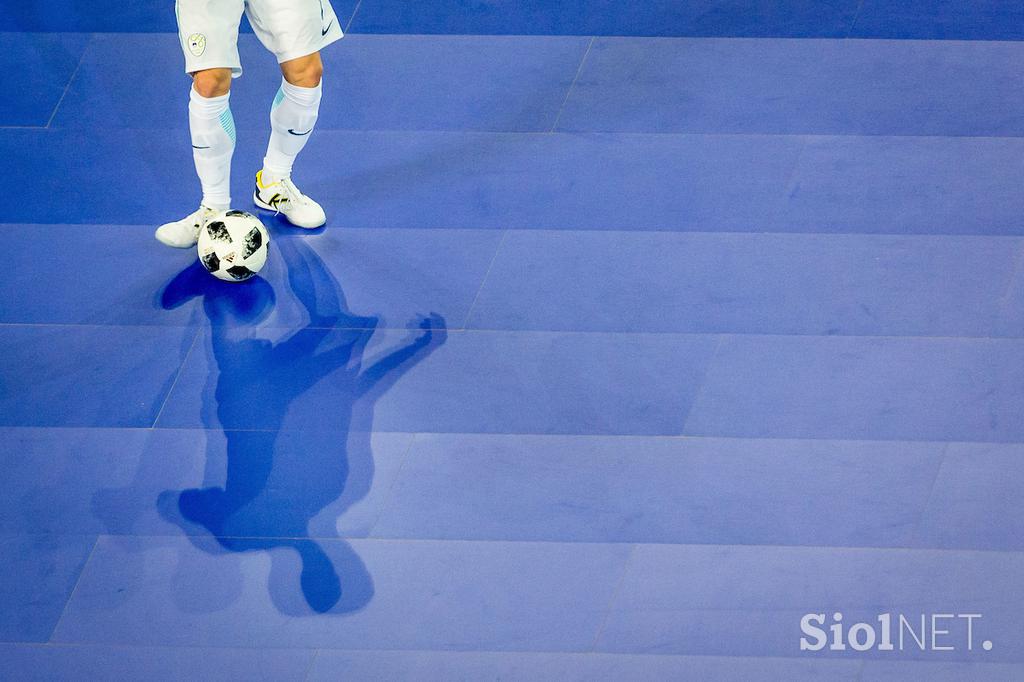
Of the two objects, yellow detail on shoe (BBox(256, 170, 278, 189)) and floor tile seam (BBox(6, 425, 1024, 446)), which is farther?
yellow detail on shoe (BBox(256, 170, 278, 189))

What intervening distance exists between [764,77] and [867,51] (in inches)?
18.3

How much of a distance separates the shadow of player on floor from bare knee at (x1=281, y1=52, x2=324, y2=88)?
2.04 feet

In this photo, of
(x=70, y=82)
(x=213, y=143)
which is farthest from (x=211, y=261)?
(x=70, y=82)

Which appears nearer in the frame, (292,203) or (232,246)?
(232,246)

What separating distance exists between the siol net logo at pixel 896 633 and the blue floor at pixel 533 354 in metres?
0.02

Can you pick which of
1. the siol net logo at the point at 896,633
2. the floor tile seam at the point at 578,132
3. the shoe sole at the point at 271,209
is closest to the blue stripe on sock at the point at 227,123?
the shoe sole at the point at 271,209

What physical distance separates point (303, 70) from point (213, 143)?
38 cm

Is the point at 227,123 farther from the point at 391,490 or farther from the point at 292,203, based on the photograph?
the point at 391,490

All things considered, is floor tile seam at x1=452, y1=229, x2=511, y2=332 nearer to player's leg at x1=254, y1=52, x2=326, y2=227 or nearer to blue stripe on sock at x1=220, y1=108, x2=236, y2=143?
player's leg at x1=254, y1=52, x2=326, y2=227

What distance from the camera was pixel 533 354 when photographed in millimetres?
3734

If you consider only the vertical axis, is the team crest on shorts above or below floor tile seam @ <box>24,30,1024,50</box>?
above

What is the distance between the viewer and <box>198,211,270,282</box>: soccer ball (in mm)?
3926

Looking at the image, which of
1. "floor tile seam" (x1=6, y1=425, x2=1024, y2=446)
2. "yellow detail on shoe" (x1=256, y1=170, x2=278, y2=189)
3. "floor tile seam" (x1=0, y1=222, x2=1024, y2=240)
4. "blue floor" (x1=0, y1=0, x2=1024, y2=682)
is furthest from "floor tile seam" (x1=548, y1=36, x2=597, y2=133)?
"floor tile seam" (x1=6, y1=425, x2=1024, y2=446)

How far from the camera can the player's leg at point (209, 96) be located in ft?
11.9
